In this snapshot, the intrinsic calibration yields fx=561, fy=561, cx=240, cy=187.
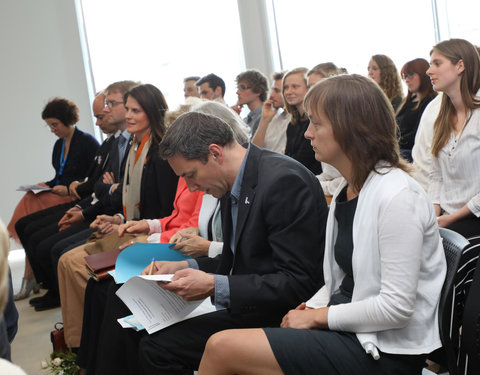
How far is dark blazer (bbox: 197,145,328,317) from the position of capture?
5.86 ft

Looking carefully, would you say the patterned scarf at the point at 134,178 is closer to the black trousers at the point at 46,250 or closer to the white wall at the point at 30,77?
the black trousers at the point at 46,250

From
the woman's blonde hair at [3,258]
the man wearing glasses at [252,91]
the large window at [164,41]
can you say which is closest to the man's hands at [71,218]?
the man wearing glasses at [252,91]

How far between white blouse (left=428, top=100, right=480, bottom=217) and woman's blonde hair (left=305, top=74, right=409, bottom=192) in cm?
135

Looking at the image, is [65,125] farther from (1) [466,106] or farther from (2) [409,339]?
(2) [409,339]

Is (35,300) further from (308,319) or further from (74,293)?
(308,319)

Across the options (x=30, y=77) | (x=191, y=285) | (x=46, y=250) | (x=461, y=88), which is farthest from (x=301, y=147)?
(x=30, y=77)

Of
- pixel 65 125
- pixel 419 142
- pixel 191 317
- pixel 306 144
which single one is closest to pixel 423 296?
pixel 191 317

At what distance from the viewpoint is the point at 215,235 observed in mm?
2533

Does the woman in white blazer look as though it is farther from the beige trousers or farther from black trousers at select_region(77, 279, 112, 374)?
the beige trousers

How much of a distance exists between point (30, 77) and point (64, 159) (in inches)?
113

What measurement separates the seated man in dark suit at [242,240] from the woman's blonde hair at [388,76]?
3.42 m

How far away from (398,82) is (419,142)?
185 cm

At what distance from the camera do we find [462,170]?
9.16 feet

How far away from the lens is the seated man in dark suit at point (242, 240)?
1.79 m
